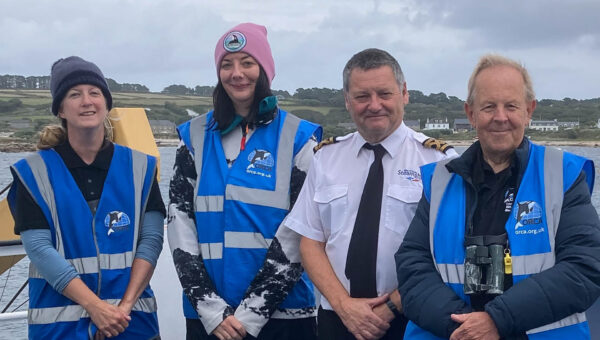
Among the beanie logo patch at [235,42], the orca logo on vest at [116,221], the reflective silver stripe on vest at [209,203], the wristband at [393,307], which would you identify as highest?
the beanie logo patch at [235,42]

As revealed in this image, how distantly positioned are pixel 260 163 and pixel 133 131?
2112mm

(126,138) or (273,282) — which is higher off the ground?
(126,138)

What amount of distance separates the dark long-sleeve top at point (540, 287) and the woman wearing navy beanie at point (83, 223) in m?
1.21

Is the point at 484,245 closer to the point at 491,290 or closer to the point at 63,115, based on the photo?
the point at 491,290

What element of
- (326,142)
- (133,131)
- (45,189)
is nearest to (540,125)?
(326,142)

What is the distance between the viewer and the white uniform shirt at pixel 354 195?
2.96m

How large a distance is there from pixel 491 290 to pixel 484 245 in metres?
0.15

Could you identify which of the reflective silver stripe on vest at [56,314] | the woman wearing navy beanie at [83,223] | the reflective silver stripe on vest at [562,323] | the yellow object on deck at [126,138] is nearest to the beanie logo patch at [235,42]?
the woman wearing navy beanie at [83,223]

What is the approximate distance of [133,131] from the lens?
16.8ft

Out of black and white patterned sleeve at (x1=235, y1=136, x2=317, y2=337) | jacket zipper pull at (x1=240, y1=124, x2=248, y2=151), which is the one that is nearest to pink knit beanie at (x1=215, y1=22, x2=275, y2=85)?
jacket zipper pull at (x1=240, y1=124, x2=248, y2=151)

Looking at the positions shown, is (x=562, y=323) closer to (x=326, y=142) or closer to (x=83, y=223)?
(x=326, y=142)

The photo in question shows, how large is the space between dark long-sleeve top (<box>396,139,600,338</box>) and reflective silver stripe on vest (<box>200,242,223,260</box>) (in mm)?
889

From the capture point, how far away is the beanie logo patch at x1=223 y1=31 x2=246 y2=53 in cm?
324

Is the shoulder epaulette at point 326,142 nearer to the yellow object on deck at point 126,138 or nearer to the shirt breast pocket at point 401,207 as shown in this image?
the shirt breast pocket at point 401,207
